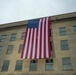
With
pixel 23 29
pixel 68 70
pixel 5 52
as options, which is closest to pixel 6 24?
pixel 23 29

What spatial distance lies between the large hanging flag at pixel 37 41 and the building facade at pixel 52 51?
77.1 inches

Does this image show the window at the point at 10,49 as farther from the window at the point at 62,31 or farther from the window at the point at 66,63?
the window at the point at 66,63

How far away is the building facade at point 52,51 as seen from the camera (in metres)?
18.9

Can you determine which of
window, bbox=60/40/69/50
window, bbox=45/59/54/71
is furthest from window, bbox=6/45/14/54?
window, bbox=60/40/69/50

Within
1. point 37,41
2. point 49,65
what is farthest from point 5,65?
point 49,65

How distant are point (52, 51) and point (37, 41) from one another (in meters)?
2.97

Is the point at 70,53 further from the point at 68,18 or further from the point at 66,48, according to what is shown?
the point at 68,18

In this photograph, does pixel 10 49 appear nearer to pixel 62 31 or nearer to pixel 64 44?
pixel 64 44

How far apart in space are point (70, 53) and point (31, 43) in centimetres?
636

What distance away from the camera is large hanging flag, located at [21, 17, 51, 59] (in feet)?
61.4

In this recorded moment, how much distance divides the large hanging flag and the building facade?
1959mm

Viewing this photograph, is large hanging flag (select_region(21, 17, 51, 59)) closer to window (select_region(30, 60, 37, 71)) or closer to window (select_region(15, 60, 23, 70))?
window (select_region(30, 60, 37, 71))

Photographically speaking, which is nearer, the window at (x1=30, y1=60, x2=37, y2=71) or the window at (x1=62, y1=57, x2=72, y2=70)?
the window at (x1=62, y1=57, x2=72, y2=70)

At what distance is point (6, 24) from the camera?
92.0 feet
